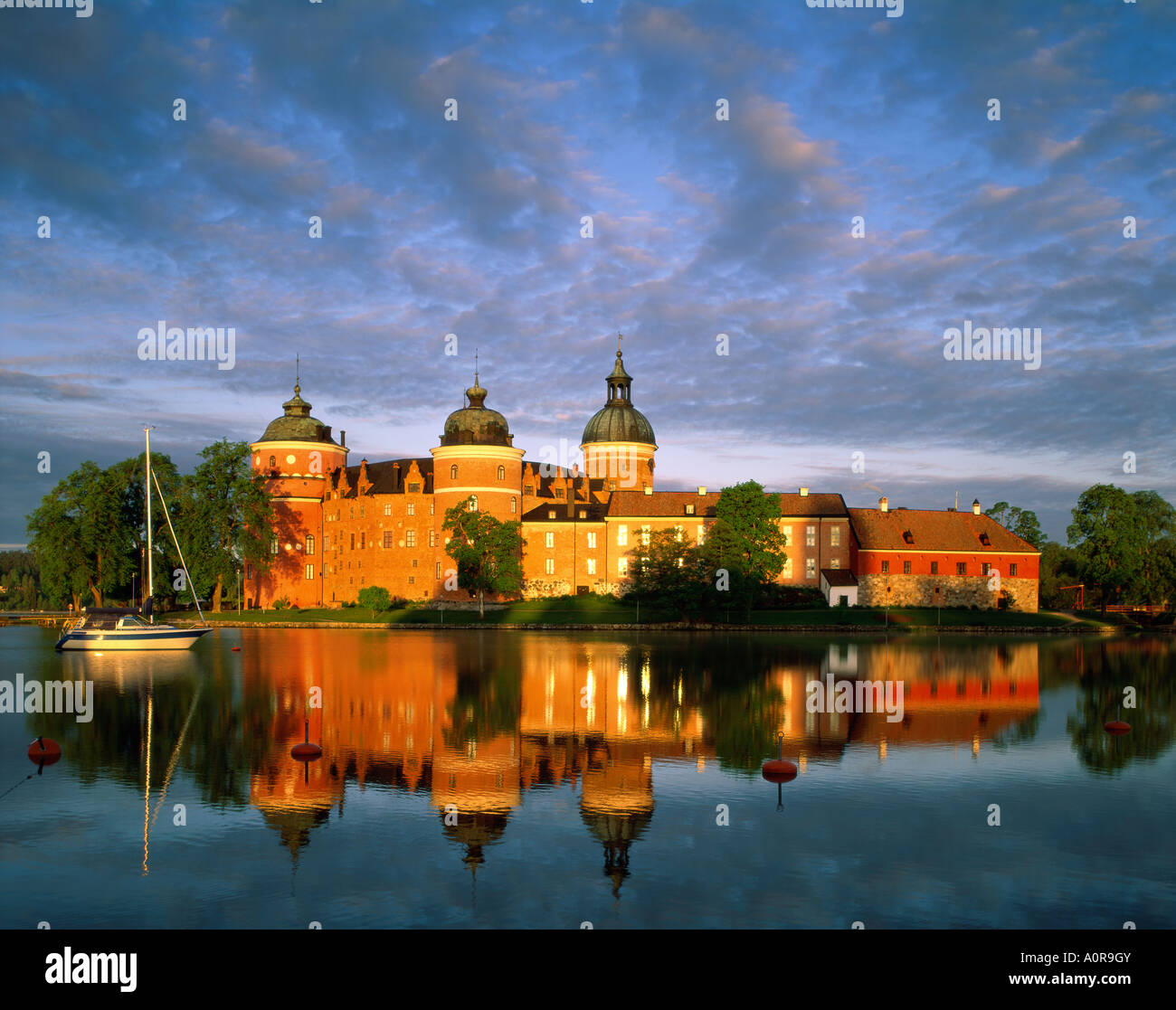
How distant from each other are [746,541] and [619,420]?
40.0 meters

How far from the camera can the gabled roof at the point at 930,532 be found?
295 ft

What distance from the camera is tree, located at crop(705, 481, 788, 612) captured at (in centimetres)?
7375

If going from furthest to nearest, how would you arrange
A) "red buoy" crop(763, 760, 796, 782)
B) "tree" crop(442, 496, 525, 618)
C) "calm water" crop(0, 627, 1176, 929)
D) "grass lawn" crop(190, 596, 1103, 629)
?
"tree" crop(442, 496, 525, 618), "grass lawn" crop(190, 596, 1103, 629), "red buoy" crop(763, 760, 796, 782), "calm water" crop(0, 627, 1176, 929)

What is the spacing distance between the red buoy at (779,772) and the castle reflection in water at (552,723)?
677mm

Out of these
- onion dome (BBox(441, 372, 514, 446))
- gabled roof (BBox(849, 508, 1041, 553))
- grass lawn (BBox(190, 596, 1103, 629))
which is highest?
onion dome (BBox(441, 372, 514, 446))

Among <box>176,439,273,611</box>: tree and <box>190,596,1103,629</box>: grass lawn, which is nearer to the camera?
<box>190,596,1103,629</box>: grass lawn

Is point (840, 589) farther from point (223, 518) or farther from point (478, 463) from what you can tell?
point (223, 518)

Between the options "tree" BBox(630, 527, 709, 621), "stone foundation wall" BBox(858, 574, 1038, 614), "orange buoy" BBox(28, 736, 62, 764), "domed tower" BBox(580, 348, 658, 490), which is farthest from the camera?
"domed tower" BBox(580, 348, 658, 490)

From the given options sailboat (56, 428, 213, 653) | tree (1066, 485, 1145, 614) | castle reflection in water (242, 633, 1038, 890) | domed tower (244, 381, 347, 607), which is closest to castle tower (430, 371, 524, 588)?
domed tower (244, 381, 347, 607)

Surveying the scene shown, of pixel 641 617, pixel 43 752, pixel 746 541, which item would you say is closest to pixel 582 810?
pixel 43 752

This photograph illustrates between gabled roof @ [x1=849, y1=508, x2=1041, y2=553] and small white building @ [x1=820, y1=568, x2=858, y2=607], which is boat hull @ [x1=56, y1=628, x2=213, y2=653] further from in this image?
gabled roof @ [x1=849, y1=508, x2=1041, y2=553]

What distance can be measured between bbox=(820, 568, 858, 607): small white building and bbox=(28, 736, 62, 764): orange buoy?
73.3 meters

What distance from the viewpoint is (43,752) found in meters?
22.1
